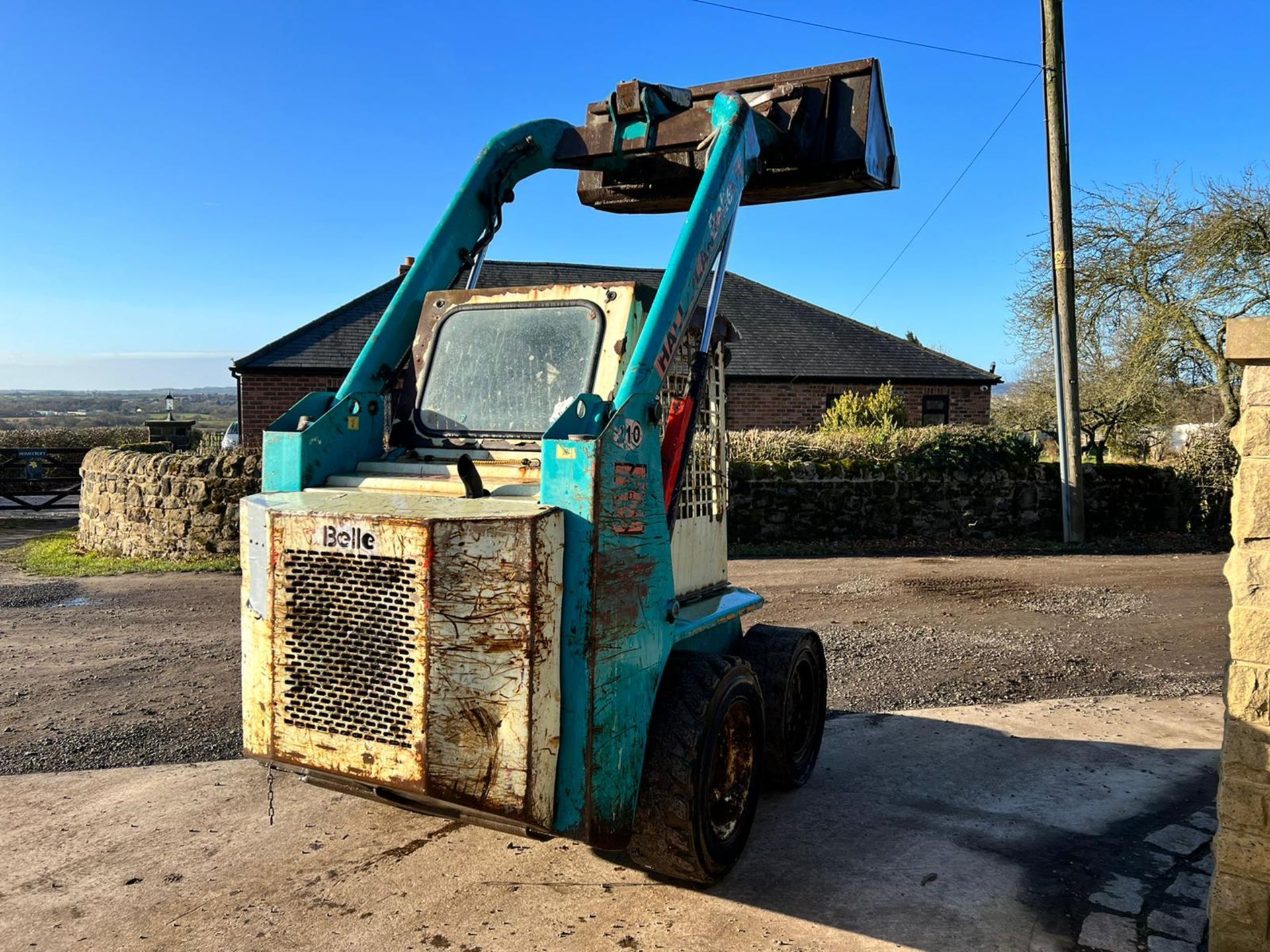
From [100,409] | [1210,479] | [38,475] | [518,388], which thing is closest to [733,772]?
[518,388]

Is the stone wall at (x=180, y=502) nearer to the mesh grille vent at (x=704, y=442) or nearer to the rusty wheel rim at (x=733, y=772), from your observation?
the mesh grille vent at (x=704, y=442)

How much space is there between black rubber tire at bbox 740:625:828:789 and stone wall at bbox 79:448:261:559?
9642 mm

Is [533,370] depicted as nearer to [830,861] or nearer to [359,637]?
[359,637]

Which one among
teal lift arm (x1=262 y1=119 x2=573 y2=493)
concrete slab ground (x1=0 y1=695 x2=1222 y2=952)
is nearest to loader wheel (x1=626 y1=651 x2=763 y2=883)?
concrete slab ground (x1=0 y1=695 x2=1222 y2=952)

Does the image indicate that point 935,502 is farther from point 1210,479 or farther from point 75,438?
point 75,438

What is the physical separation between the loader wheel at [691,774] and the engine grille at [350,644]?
104 cm

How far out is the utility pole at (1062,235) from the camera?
14.9 meters

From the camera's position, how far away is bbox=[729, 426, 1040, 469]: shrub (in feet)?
51.6

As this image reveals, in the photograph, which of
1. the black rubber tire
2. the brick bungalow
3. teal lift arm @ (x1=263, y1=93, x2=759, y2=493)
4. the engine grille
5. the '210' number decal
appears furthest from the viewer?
the brick bungalow

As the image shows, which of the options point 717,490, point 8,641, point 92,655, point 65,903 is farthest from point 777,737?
point 8,641

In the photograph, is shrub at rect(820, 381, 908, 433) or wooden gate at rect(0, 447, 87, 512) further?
wooden gate at rect(0, 447, 87, 512)

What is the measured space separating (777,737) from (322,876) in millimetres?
2295

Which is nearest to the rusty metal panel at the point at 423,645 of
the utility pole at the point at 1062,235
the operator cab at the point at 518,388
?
the operator cab at the point at 518,388

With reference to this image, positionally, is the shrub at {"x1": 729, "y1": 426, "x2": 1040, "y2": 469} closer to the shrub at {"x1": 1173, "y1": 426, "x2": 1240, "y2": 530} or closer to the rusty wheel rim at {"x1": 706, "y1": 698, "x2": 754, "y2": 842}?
the shrub at {"x1": 1173, "y1": 426, "x2": 1240, "y2": 530}
